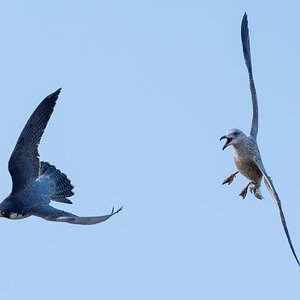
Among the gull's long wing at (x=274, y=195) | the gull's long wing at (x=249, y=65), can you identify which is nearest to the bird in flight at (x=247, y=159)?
the gull's long wing at (x=274, y=195)

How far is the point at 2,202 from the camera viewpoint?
15828 mm

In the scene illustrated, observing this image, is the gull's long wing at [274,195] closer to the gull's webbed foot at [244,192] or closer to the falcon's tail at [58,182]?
the gull's webbed foot at [244,192]

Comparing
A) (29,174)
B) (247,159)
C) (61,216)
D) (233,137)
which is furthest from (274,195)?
(29,174)

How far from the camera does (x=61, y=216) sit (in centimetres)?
1399

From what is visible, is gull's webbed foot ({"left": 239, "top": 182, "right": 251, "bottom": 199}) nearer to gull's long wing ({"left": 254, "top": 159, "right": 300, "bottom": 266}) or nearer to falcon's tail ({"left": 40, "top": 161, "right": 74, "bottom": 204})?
gull's long wing ({"left": 254, "top": 159, "right": 300, "bottom": 266})

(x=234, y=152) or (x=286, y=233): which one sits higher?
(x=234, y=152)

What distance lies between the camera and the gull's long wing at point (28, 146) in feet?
51.8

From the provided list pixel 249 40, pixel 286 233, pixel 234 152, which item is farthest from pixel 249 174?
pixel 249 40

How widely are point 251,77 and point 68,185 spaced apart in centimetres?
427

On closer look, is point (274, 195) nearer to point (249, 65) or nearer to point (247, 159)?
point (247, 159)

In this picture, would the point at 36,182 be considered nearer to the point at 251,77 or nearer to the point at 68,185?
the point at 68,185

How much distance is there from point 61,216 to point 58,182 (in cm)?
303

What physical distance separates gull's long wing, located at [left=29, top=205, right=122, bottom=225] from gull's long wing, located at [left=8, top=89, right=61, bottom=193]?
3.11 ft

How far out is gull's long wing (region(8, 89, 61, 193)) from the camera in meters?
15.8
